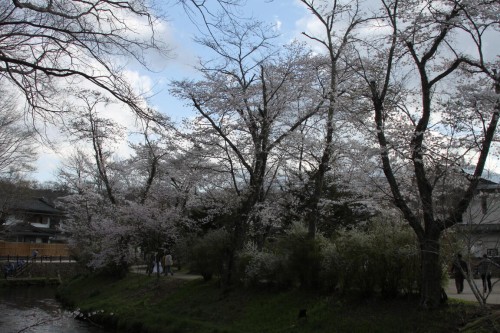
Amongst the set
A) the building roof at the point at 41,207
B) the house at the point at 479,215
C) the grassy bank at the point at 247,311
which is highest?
the building roof at the point at 41,207

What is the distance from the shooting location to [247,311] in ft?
52.4

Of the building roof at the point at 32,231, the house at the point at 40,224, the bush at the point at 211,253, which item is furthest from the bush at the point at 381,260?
the house at the point at 40,224

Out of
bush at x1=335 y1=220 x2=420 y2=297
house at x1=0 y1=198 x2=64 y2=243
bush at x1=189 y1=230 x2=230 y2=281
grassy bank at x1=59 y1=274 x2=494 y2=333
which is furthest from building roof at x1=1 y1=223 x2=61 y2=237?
bush at x1=335 y1=220 x2=420 y2=297

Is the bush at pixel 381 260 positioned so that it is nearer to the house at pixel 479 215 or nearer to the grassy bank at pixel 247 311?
the grassy bank at pixel 247 311

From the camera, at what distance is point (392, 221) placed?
15.1m

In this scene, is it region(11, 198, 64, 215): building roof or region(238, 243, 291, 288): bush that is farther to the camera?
region(11, 198, 64, 215): building roof

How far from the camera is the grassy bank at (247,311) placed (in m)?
11.6

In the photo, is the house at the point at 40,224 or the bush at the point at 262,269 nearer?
the bush at the point at 262,269

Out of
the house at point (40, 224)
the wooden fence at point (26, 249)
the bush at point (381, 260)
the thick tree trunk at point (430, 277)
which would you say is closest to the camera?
the thick tree trunk at point (430, 277)

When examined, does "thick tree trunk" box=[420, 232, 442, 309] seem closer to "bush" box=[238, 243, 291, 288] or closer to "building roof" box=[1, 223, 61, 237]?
"bush" box=[238, 243, 291, 288]

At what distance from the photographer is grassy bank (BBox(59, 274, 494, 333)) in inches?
455

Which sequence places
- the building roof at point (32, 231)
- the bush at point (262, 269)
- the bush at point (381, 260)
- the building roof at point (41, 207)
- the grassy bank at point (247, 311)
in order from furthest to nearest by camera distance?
the building roof at point (41, 207) → the building roof at point (32, 231) → the bush at point (262, 269) → the bush at point (381, 260) → the grassy bank at point (247, 311)

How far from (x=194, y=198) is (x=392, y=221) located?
43.9ft

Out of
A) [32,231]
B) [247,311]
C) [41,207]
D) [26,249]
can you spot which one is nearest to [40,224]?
[41,207]
